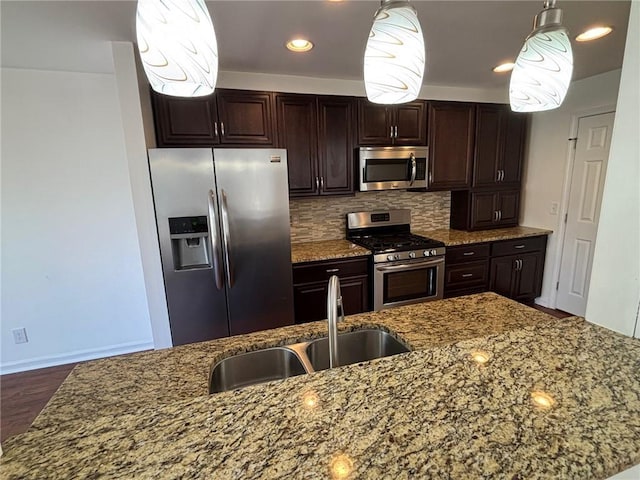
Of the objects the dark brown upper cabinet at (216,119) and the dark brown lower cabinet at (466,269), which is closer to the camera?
the dark brown upper cabinet at (216,119)

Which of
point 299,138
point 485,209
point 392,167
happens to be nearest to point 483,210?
point 485,209

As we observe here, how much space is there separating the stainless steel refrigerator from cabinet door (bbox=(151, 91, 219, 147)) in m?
0.44

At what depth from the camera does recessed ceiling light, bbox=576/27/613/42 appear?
197 cm

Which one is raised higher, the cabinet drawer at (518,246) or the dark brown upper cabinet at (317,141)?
the dark brown upper cabinet at (317,141)

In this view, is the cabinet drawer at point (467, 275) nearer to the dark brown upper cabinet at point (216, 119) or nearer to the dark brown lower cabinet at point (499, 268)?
the dark brown lower cabinet at point (499, 268)

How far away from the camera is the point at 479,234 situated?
11.0 ft

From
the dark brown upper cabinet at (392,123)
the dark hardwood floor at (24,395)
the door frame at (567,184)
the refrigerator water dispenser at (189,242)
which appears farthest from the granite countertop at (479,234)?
the dark hardwood floor at (24,395)

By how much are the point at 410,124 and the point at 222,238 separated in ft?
6.97

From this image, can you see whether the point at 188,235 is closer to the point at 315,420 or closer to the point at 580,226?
the point at 315,420

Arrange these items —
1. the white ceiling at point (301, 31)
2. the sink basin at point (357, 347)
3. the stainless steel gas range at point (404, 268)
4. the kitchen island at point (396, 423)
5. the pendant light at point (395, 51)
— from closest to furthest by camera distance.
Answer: the kitchen island at point (396, 423)
the pendant light at point (395, 51)
the sink basin at point (357, 347)
the white ceiling at point (301, 31)
the stainless steel gas range at point (404, 268)

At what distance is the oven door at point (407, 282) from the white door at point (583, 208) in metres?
1.51

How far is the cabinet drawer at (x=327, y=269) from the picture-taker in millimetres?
2637

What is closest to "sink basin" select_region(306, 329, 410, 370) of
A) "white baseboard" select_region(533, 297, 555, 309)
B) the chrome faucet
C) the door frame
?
the chrome faucet

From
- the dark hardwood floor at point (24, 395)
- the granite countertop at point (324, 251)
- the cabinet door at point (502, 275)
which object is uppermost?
the granite countertop at point (324, 251)
